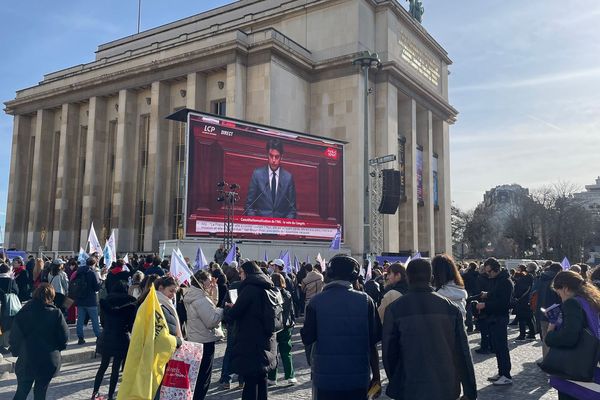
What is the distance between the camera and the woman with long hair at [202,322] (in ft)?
20.5

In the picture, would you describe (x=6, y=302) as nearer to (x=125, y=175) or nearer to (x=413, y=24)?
(x=125, y=175)

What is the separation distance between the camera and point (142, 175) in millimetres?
41562

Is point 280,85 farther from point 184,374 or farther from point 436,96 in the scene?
point 184,374

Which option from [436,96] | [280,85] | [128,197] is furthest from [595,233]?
[128,197]

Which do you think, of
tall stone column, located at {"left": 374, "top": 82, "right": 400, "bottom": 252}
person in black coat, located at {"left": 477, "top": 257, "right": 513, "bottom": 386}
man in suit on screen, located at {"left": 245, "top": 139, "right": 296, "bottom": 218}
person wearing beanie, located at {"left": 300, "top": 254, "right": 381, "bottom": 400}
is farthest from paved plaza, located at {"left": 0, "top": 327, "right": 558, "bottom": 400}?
tall stone column, located at {"left": 374, "top": 82, "right": 400, "bottom": 252}

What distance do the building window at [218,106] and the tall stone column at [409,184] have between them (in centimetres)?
1451

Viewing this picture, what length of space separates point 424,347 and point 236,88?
107 ft

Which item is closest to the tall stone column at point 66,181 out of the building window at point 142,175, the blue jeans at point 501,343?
the building window at point 142,175

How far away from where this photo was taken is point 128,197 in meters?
40.8

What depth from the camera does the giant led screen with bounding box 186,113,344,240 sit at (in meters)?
25.3

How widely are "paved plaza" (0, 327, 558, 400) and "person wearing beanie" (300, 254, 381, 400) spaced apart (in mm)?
3033

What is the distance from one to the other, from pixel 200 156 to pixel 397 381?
22.1 metres

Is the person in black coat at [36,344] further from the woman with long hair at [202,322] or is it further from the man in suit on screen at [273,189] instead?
the man in suit on screen at [273,189]

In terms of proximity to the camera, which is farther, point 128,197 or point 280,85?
point 128,197
